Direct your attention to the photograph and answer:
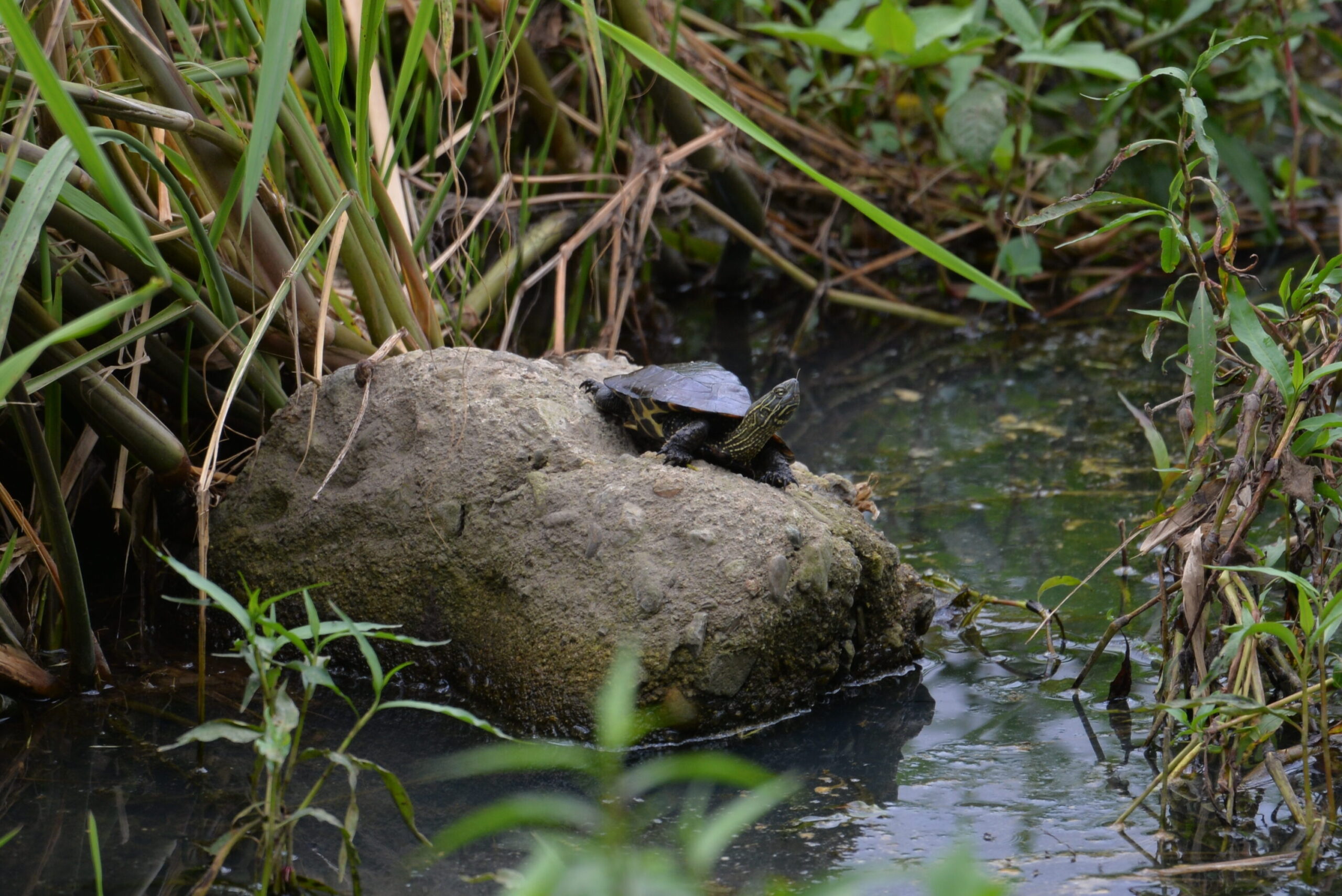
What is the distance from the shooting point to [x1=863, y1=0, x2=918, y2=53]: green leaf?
15.4ft

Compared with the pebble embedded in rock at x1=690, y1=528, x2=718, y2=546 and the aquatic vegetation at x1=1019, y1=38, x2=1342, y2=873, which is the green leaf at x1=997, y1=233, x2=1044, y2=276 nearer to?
the aquatic vegetation at x1=1019, y1=38, x2=1342, y2=873

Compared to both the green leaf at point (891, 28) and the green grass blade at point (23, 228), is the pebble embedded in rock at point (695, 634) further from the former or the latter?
the green leaf at point (891, 28)

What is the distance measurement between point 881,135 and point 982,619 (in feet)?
10.4

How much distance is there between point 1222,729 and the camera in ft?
6.00

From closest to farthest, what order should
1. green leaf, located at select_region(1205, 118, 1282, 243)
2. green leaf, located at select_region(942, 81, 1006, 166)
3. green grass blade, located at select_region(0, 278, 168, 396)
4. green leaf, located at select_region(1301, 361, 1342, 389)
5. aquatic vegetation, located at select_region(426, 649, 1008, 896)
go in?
aquatic vegetation, located at select_region(426, 649, 1008, 896)
green grass blade, located at select_region(0, 278, 168, 396)
green leaf, located at select_region(1301, 361, 1342, 389)
green leaf, located at select_region(942, 81, 1006, 166)
green leaf, located at select_region(1205, 118, 1282, 243)

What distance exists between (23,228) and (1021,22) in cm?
409

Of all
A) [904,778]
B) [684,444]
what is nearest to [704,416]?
[684,444]

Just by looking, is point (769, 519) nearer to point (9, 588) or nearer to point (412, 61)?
point (412, 61)

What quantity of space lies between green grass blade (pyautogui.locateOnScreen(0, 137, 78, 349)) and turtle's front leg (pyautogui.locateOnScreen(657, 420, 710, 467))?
4.03 ft

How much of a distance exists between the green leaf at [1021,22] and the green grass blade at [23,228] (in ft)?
13.0

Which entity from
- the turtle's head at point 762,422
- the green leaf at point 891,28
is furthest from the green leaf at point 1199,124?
the green leaf at point 891,28

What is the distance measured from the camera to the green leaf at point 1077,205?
6.42 ft

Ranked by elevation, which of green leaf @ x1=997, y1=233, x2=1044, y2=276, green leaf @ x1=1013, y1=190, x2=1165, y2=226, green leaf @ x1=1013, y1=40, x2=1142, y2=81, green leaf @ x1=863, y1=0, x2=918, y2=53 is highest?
green leaf @ x1=863, y1=0, x2=918, y2=53

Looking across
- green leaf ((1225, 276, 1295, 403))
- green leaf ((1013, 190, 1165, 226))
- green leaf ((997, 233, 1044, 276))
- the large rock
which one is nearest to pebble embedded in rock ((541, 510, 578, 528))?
the large rock
